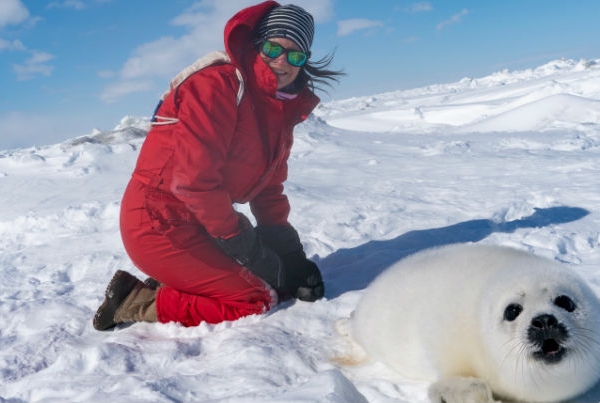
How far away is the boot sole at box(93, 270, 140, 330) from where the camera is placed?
7.16ft

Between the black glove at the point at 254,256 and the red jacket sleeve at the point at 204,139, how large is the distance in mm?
138

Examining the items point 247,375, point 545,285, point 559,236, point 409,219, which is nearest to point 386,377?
point 247,375

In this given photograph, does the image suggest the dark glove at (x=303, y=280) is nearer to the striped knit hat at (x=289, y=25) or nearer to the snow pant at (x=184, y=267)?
the snow pant at (x=184, y=267)

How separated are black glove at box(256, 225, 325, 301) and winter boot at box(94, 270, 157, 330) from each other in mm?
555

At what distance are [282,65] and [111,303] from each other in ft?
3.93

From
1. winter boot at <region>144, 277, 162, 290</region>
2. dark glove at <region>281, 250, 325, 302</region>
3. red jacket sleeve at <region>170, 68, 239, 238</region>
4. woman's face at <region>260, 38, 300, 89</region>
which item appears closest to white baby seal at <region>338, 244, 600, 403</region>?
dark glove at <region>281, 250, 325, 302</region>

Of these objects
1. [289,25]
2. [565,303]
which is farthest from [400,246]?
[565,303]

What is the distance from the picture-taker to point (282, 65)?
6.79 ft

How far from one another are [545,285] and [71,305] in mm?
2010

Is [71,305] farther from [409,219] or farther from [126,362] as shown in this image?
[409,219]

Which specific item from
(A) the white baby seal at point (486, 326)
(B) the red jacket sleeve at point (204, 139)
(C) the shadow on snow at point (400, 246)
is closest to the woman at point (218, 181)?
(B) the red jacket sleeve at point (204, 139)

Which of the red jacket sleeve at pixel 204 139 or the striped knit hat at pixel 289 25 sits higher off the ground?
the striped knit hat at pixel 289 25

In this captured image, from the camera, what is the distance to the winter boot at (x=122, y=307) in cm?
218

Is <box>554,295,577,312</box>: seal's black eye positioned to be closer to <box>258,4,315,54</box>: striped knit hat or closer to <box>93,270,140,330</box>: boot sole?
<box>258,4,315,54</box>: striped knit hat
